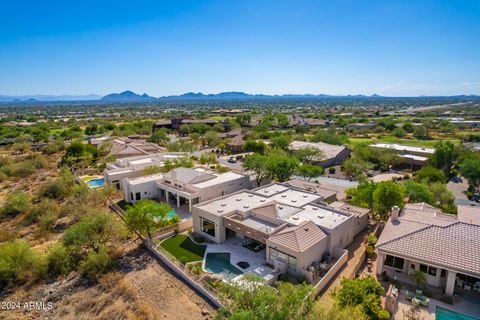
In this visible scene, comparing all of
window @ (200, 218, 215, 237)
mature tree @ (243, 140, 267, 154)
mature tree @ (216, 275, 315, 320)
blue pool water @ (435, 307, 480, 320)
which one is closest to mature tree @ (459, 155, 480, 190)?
blue pool water @ (435, 307, 480, 320)

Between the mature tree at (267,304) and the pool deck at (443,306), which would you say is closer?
the mature tree at (267,304)

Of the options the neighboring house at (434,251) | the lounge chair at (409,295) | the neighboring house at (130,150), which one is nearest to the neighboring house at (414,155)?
the neighboring house at (434,251)

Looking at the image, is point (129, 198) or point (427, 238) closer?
point (427, 238)

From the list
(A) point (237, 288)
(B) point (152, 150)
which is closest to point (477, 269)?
(A) point (237, 288)

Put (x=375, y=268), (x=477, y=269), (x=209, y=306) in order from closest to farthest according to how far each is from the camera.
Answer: (x=477, y=269), (x=209, y=306), (x=375, y=268)

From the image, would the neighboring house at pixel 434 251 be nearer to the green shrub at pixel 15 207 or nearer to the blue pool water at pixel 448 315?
the blue pool water at pixel 448 315

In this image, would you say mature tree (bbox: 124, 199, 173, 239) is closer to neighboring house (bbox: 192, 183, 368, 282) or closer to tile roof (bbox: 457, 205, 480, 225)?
neighboring house (bbox: 192, 183, 368, 282)

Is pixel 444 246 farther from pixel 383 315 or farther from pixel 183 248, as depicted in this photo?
pixel 183 248

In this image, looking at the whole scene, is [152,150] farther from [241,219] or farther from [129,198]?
[241,219]
